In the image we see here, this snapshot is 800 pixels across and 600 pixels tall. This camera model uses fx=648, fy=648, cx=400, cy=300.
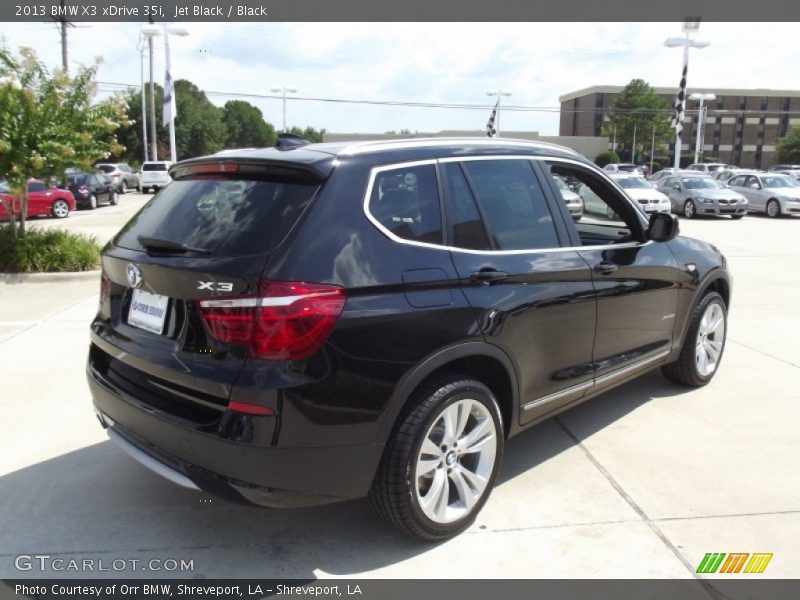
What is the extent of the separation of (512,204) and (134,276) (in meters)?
1.94

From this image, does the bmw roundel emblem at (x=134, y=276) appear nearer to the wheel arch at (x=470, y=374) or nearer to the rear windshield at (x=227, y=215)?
the rear windshield at (x=227, y=215)

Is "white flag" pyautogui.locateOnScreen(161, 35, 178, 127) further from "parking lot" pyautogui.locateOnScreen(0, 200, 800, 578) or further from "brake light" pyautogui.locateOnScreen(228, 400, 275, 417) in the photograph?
"brake light" pyautogui.locateOnScreen(228, 400, 275, 417)

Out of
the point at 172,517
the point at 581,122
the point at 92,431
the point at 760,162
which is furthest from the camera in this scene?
the point at 581,122

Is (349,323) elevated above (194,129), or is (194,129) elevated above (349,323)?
(194,129)

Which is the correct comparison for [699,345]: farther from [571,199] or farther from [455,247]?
[455,247]

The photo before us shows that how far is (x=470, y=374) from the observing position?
10.5ft

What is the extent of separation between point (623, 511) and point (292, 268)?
217cm

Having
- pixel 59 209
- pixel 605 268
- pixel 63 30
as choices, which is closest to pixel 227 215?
pixel 605 268

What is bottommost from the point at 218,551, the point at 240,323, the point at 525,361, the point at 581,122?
the point at 218,551

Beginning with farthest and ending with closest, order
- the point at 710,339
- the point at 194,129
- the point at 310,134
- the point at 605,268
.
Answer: the point at 310,134, the point at 194,129, the point at 710,339, the point at 605,268

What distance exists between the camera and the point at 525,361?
333cm

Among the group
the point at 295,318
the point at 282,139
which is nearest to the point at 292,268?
the point at 295,318

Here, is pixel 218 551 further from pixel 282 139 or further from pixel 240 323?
pixel 282 139

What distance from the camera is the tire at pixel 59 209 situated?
22.0 metres
